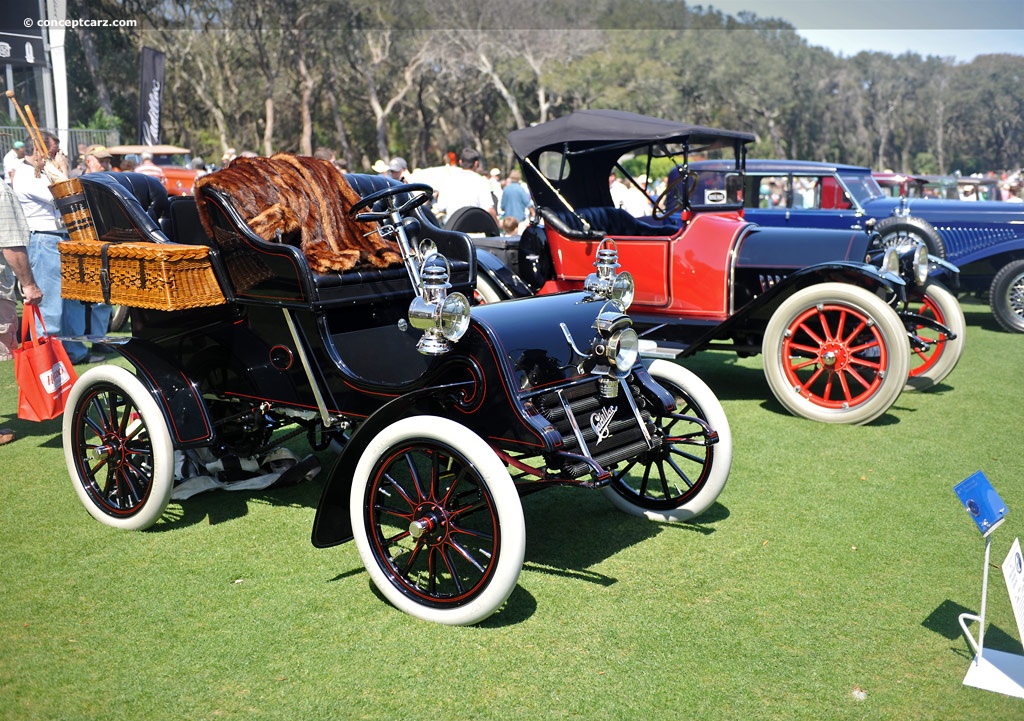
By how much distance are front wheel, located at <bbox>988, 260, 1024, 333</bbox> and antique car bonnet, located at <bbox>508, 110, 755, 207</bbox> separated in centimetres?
464

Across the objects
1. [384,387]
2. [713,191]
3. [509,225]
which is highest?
[713,191]

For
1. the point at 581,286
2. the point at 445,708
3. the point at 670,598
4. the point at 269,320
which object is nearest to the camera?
the point at 445,708

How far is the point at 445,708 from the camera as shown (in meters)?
2.85

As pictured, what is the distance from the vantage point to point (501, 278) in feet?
22.7

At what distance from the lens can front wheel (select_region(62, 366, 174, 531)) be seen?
161 inches

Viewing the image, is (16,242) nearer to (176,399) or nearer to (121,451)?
(121,451)

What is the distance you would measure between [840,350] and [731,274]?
103cm

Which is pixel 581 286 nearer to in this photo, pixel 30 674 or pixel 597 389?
pixel 597 389

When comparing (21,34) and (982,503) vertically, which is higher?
(21,34)

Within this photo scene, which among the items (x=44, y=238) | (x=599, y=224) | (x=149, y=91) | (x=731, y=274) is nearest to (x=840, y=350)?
(x=731, y=274)

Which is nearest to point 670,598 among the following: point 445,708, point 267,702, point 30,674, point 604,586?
point 604,586

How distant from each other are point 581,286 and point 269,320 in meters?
3.72

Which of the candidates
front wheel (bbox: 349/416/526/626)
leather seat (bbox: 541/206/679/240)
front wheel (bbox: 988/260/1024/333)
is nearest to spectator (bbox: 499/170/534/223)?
leather seat (bbox: 541/206/679/240)

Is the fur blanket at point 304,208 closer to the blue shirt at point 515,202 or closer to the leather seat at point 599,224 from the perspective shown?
the leather seat at point 599,224
